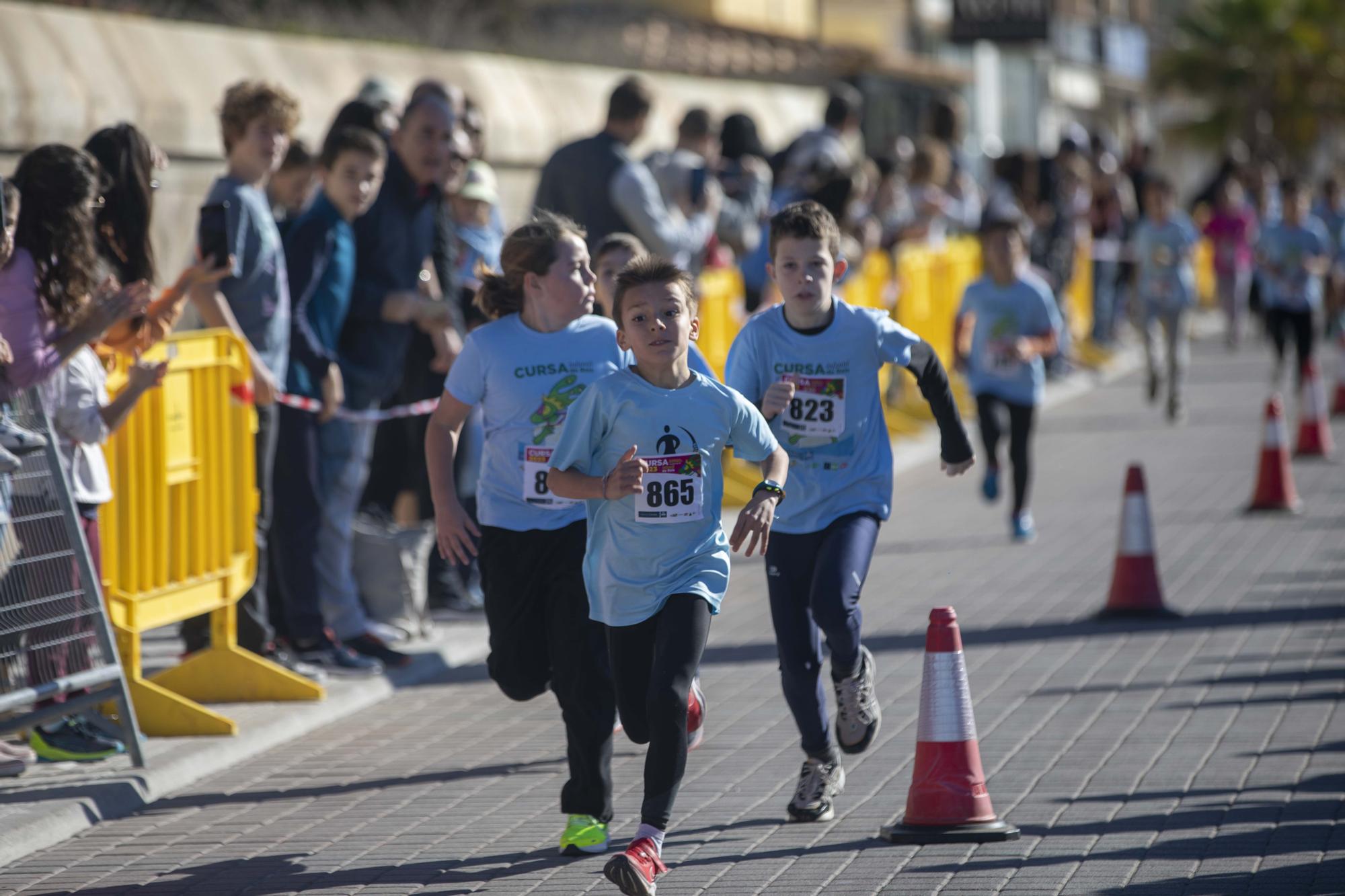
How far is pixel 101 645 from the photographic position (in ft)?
22.8

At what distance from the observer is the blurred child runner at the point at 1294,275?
17.9 m

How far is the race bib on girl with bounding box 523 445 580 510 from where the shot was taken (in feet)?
20.6

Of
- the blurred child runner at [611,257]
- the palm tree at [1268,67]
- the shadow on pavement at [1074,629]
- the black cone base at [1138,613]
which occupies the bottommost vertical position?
the shadow on pavement at [1074,629]

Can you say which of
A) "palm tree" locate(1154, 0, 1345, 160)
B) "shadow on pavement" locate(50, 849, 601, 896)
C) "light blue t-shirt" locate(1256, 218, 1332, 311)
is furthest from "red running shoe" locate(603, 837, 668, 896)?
"palm tree" locate(1154, 0, 1345, 160)

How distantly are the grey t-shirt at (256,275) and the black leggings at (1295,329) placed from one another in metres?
11.0

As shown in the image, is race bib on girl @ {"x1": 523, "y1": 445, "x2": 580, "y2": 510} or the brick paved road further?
race bib on girl @ {"x1": 523, "y1": 445, "x2": 580, "y2": 510}

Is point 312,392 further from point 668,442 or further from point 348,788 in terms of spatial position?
point 668,442

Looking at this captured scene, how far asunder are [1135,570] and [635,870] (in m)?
4.92

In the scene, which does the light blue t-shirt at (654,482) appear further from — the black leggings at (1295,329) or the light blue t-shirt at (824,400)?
the black leggings at (1295,329)

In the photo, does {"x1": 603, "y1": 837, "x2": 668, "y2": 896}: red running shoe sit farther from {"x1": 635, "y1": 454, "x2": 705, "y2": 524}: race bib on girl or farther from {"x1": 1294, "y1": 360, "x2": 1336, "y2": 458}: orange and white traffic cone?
{"x1": 1294, "y1": 360, "x2": 1336, "y2": 458}: orange and white traffic cone

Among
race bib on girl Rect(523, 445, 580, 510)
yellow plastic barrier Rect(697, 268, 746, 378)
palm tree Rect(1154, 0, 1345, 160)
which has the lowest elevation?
race bib on girl Rect(523, 445, 580, 510)

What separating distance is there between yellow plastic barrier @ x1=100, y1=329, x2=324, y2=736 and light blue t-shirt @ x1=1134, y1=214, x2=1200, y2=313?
11.6 meters

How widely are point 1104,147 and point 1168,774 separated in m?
18.7

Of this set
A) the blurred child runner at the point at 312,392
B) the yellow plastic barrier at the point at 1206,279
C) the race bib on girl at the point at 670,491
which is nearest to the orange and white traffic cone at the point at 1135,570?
the blurred child runner at the point at 312,392
